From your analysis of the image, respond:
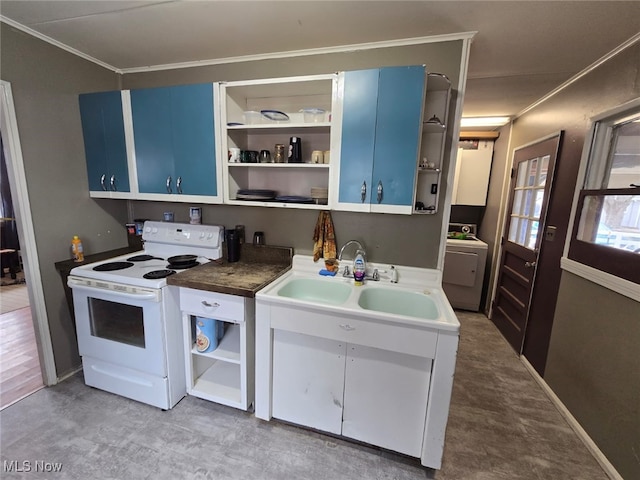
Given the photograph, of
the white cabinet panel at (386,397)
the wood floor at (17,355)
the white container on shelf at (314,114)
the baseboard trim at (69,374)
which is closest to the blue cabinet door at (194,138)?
the white container on shelf at (314,114)

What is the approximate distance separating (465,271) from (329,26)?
2984 millimetres

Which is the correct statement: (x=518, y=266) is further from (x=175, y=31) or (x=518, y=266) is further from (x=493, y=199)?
(x=175, y=31)

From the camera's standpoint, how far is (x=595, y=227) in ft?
5.91

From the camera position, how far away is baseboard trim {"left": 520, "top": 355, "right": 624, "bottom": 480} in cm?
148

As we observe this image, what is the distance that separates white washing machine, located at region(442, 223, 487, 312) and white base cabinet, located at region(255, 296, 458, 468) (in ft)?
6.94

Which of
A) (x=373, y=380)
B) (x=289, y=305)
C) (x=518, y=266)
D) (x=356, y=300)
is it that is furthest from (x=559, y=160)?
(x=289, y=305)

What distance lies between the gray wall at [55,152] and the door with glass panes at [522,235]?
3.74 m

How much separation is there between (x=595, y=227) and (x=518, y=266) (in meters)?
1.00

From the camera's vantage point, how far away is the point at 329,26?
1.54 meters

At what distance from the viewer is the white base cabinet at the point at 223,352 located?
1.61m

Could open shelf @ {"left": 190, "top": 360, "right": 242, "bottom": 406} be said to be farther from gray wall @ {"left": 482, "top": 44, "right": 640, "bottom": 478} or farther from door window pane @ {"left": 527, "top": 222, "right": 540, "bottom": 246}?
door window pane @ {"left": 527, "top": 222, "right": 540, "bottom": 246}

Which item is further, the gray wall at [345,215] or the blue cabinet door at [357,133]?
the gray wall at [345,215]

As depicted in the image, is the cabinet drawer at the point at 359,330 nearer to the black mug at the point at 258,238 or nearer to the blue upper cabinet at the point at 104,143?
the black mug at the point at 258,238

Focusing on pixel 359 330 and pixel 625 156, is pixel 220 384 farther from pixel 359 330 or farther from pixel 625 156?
pixel 625 156
